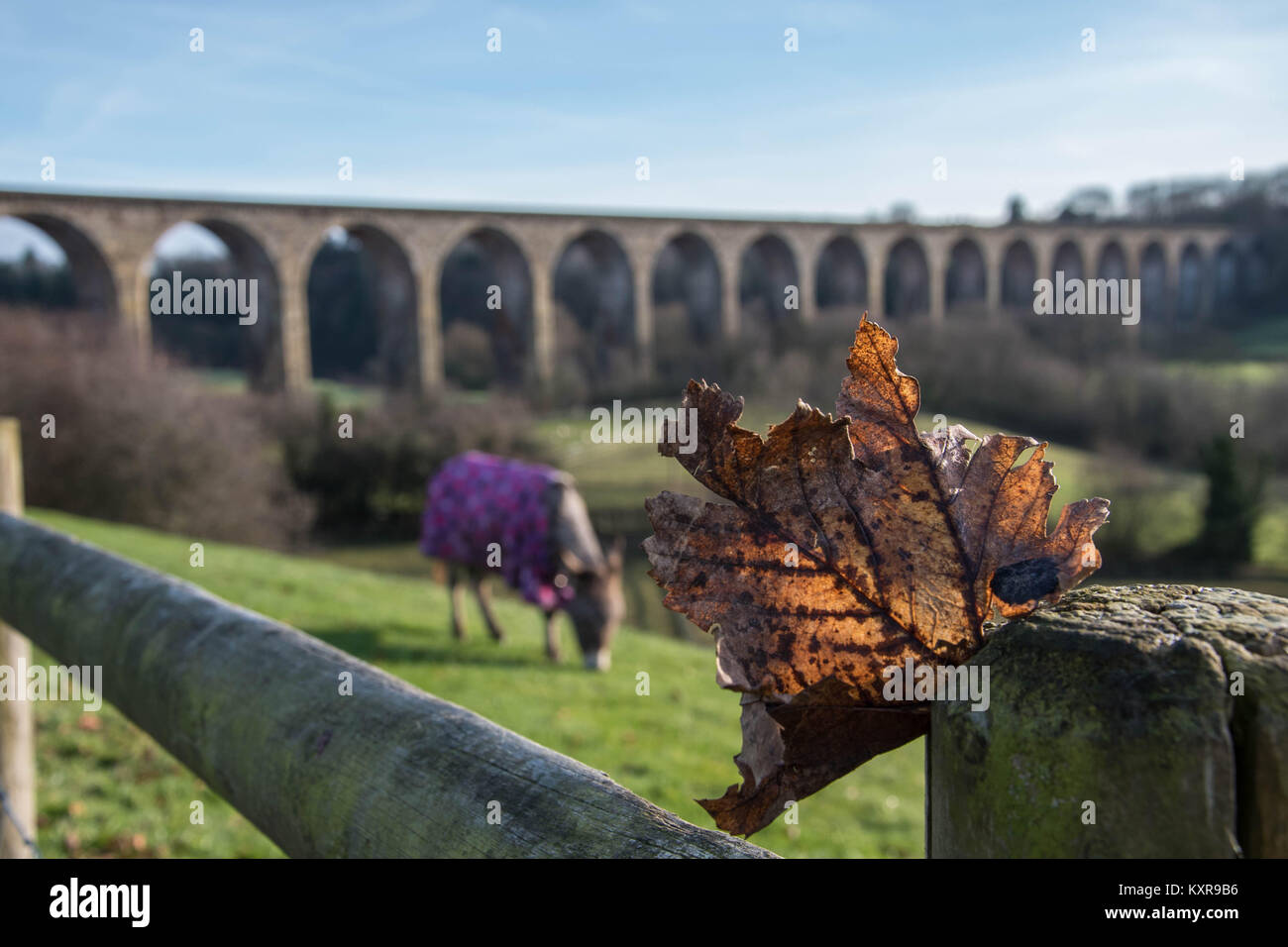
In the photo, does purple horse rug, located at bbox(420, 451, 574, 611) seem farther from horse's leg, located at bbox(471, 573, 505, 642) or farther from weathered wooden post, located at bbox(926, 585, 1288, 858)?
weathered wooden post, located at bbox(926, 585, 1288, 858)

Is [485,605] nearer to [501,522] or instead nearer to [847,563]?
[501,522]

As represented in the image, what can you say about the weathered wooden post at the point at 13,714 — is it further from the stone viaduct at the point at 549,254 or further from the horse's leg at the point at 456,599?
the stone viaduct at the point at 549,254

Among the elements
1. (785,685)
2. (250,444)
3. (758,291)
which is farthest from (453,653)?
(758,291)

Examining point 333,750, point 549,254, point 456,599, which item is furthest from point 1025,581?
point 549,254

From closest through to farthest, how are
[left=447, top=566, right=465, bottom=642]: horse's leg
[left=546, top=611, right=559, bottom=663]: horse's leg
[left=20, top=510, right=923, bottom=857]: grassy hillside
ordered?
1. [left=20, top=510, right=923, bottom=857]: grassy hillside
2. [left=546, top=611, right=559, bottom=663]: horse's leg
3. [left=447, top=566, right=465, bottom=642]: horse's leg

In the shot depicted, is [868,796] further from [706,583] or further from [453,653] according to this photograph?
[706,583]

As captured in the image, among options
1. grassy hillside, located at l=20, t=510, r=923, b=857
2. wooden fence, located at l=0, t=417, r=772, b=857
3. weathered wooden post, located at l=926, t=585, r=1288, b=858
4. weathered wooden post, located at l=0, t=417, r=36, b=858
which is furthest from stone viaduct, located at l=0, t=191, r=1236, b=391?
weathered wooden post, located at l=926, t=585, r=1288, b=858
